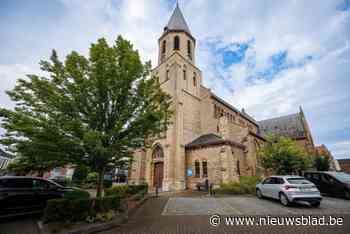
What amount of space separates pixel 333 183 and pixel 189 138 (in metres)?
14.1

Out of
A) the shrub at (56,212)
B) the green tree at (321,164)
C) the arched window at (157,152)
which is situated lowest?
the shrub at (56,212)

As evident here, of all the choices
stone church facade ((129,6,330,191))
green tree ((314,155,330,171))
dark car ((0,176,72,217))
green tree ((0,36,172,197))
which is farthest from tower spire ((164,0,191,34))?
green tree ((314,155,330,171))

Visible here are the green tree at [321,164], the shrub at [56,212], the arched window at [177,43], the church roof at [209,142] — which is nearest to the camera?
the shrub at [56,212]

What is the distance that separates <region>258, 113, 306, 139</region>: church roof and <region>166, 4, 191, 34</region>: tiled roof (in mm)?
26916

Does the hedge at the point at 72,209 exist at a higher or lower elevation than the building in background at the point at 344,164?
lower

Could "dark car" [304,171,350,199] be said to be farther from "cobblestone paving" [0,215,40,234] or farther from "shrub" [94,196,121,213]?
"cobblestone paving" [0,215,40,234]

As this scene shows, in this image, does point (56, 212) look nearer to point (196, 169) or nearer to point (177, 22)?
point (196, 169)

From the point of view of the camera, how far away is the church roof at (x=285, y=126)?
34.6m

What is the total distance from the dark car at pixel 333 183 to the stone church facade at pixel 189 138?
23.0 feet

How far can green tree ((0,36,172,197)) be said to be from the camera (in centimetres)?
615

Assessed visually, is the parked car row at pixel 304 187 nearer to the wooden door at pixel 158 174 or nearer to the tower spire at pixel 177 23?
the wooden door at pixel 158 174

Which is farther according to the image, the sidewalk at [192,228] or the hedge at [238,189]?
the hedge at [238,189]

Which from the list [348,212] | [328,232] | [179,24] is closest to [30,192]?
[328,232]

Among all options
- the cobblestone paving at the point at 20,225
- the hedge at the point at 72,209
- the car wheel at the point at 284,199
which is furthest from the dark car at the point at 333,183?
the cobblestone paving at the point at 20,225
